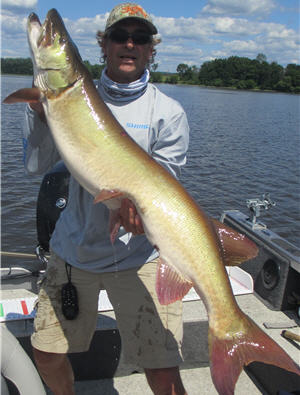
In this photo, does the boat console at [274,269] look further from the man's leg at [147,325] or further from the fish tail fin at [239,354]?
the fish tail fin at [239,354]

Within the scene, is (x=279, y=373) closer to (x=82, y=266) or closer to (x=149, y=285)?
(x=149, y=285)

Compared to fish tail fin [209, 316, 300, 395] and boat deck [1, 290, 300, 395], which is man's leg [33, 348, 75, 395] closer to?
boat deck [1, 290, 300, 395]

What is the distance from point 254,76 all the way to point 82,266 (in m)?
113

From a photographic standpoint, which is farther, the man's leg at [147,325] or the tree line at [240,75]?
the tree line at [240,75]

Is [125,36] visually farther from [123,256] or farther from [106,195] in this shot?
[123,256]

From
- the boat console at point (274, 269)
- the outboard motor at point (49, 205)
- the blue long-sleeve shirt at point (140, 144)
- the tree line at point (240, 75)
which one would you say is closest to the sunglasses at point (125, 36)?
the blue long-sleeve shirt at point (140, 144)

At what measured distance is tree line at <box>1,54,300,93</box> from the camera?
100869 mm

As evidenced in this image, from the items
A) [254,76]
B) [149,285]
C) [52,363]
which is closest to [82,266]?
[149,285]

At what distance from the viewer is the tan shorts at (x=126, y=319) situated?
258cm

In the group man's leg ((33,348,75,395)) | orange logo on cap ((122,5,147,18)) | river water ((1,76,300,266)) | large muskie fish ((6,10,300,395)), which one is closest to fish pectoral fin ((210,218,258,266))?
large muskie fish ((6,10,300,395))

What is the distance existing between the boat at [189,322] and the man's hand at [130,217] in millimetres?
1051

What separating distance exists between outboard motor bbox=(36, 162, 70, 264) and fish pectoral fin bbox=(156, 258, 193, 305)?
80.9 inches

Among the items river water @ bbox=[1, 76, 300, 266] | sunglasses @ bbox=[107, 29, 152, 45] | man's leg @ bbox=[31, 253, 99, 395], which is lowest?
river water @ bbox=[1, 76, 300, 266]

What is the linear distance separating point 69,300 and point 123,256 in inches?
18.3
